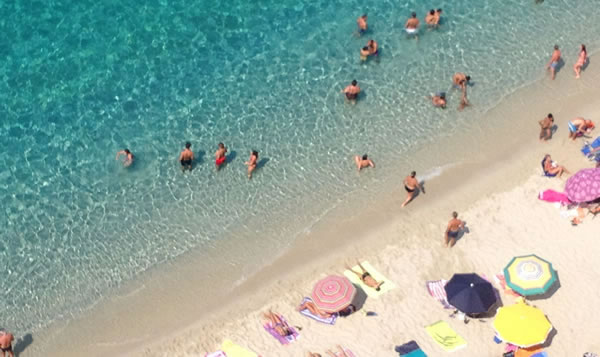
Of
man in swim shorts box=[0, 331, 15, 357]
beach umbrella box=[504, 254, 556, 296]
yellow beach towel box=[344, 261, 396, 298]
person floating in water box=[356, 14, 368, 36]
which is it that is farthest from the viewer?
person floating in water box=[356, 14, 368, 36]

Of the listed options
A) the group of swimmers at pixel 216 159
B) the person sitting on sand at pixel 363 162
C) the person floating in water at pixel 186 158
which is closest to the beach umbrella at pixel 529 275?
the person sitting on sand at pixel 363 162

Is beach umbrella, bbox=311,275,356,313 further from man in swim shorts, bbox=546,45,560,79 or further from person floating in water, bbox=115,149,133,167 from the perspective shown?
man in swim shorts, bbox=546,45,560,79

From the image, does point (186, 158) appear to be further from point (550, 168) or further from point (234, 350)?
point (550, 168)

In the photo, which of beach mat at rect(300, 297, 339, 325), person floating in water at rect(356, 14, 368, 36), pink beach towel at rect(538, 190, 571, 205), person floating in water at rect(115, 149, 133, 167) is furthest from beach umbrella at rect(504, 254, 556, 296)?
person floating in water at rect(115, 149, 133, 167)

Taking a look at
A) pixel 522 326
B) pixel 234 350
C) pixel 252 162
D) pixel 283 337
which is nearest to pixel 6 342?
pixel 234 350

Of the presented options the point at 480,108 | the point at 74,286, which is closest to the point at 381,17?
the point at 480,108

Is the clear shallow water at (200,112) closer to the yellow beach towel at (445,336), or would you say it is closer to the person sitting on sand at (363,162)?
the person sitting on sand at (363,162)

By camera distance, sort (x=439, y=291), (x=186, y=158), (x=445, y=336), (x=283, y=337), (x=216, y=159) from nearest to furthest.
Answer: (x=445, y=336), (x=283, y=337), (x=439, y=291), (x=186, y=158), (x=216, y=159)
